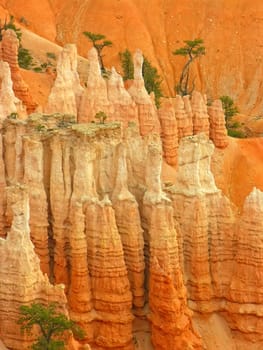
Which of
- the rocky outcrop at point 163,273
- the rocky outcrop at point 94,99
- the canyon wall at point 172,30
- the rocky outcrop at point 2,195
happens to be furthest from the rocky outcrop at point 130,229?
the canyon wall at point 172,30

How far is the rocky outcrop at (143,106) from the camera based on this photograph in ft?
124

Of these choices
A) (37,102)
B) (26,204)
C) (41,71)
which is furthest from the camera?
(41,71)

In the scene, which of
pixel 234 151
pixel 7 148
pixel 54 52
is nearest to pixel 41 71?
pixel 54 52

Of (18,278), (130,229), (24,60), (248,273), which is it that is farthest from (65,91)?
(24,60)

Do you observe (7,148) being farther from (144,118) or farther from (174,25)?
(174,25)

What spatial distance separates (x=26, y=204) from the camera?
74.7 feet

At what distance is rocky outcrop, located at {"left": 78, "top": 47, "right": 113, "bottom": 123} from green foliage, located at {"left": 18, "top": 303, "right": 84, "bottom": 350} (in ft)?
42.4

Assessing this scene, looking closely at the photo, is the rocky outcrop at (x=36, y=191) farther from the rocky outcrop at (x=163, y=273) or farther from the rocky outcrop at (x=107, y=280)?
the rocky outcrop at (x=163, y=273)

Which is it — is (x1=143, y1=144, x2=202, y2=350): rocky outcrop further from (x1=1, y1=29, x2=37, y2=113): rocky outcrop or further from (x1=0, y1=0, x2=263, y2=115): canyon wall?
(x1=0, y1=0, x2=263, y2=115): canyon wall

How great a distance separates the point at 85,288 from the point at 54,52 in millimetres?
38426

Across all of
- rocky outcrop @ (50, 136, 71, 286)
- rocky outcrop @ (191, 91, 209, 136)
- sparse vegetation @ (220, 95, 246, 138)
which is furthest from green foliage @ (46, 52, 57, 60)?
rocky outcrop @ (50, 136, 71, 286)

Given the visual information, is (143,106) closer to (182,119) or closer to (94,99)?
(182,119)

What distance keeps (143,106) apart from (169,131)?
1903mm

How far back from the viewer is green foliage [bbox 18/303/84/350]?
2235 centimetres
